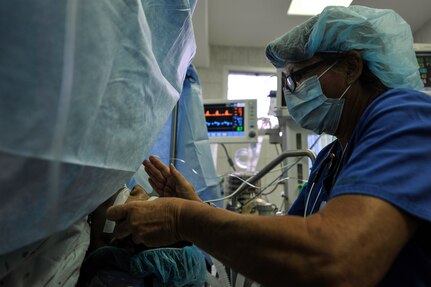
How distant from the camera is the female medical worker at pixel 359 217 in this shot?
1.53ft

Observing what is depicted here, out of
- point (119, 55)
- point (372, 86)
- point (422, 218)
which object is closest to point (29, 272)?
point (119, 55)

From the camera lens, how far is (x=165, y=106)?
2.10 feet

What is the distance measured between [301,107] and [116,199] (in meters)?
0.61

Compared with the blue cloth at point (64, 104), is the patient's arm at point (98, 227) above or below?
below

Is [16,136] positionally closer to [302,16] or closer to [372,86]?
[372,86]

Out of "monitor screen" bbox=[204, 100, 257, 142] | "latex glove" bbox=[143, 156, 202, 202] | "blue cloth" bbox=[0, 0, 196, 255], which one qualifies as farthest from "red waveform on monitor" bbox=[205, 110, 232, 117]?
"blue cloth" bbox=[0, 0, 196, 255]

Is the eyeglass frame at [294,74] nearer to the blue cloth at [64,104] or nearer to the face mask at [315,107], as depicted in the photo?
the face mask at [315,107]

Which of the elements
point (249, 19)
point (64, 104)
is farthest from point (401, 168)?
point (249, 19)

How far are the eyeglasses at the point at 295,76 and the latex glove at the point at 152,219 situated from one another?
573 millimetres

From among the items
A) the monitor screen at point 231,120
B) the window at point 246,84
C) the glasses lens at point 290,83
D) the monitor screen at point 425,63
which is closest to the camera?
the glasses lens at point 290,83

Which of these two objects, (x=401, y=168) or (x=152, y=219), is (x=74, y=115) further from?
(x=401, y=168)

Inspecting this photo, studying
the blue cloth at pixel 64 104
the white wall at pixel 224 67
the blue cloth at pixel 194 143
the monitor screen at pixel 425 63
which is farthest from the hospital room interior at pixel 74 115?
the white wall at pixel 224 67

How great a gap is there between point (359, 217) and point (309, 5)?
275cm

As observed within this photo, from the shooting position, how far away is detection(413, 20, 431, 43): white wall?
322 centimetres
